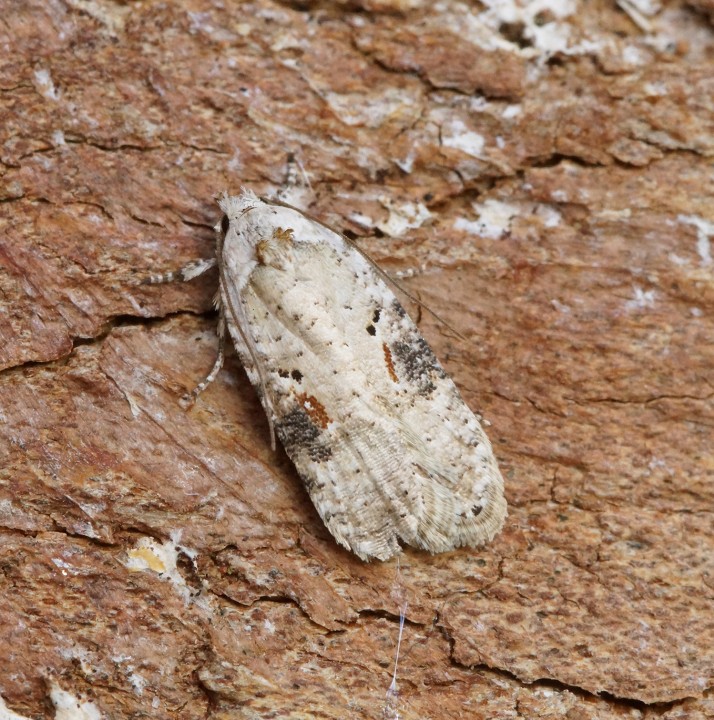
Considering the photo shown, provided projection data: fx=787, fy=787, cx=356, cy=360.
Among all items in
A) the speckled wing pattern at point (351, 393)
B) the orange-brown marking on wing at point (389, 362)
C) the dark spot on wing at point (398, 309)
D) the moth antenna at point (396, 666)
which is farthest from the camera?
the dark spot on wing at point (398, 309)

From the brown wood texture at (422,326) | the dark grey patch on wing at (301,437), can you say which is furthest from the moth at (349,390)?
the brown wood texture at (422,326)

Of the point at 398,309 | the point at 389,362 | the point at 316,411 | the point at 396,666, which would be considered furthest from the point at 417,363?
the point at 396,666

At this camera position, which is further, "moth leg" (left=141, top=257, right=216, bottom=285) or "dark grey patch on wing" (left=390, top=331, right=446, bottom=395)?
"moth leg" (left=141, top=257, right=216, bottom=285)

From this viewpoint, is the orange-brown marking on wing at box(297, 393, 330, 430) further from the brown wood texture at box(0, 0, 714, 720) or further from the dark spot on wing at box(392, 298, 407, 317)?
the dark spot on wing at box(392, 298, 407, 317)

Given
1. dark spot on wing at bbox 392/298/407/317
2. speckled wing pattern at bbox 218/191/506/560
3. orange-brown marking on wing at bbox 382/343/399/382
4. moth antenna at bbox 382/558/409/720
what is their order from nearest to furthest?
moth antenna at bbox 382/558/409/720 < speckled wing pattern at bbox 218/191/506/560 < orange-brown marking on wing at bbox 382/343/399/382 < dark spot on wing at bbox 392/298/407/317

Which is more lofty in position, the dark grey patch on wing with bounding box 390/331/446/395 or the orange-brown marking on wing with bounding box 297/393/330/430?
the dark grey patch on wing with bounding box 390/331/446/395

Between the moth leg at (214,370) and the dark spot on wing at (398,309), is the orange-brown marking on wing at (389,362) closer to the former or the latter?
the dark spot on wing at (398,309)

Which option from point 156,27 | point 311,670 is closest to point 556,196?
point 156,27

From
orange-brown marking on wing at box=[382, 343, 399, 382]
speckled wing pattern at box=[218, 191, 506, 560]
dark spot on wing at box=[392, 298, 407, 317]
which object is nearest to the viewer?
speckled wing pattern at box=[218, 191, 506, 560]

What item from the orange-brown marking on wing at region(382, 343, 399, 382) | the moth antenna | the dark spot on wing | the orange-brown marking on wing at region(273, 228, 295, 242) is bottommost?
the moth antenna

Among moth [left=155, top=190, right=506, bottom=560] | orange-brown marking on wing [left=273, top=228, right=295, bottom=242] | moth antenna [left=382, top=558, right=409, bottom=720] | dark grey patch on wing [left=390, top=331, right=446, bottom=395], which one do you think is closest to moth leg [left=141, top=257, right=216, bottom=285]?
moth [left=155, top=190, right=506, bottom=560]
